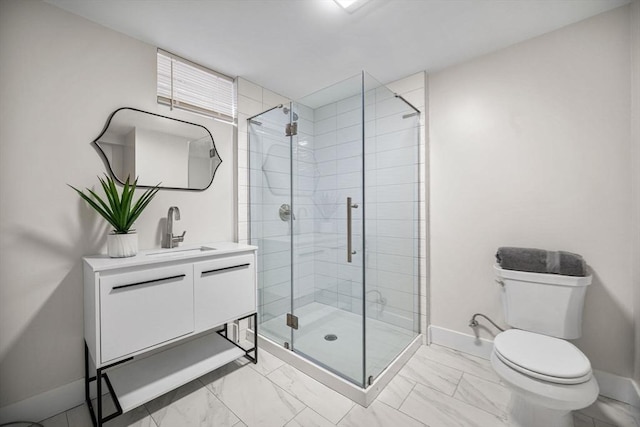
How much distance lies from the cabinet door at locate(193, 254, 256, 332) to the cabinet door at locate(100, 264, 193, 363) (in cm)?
6

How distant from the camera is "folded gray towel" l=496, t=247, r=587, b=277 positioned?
58.7 inches

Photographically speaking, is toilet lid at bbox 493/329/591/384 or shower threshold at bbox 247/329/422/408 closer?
toilet lid at bbox 493/329/591/384

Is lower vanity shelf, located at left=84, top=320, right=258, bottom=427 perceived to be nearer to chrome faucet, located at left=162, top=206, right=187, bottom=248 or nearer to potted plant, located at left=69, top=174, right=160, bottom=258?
potted plant, located at left=69, top=174, right=160, bottom=258

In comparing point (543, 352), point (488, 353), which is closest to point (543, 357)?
point (543, 352)

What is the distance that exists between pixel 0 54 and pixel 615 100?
339 centimetres

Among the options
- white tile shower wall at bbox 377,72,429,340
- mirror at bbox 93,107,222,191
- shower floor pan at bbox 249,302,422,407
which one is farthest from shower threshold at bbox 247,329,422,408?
mirror at bbox 93,107,222,191

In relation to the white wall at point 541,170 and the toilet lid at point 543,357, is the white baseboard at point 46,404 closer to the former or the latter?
the toilet lid at point 543,357

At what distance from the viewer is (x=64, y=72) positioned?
147 centimetres

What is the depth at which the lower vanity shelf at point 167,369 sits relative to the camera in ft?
4.60

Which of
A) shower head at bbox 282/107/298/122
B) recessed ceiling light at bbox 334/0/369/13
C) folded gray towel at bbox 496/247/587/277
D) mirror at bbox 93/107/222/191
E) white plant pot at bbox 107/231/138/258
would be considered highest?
recessed ceiling light at bbox 334/0/369/13

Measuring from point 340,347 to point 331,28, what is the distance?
85.6 inches

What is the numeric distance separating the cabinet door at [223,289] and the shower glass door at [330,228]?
396mm

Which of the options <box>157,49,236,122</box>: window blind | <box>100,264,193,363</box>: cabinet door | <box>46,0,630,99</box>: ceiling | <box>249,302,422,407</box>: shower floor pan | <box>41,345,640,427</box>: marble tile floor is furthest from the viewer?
<box>157,49,236,122</box>: window blind

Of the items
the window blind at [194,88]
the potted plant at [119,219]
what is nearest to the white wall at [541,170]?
the window blind at [194,88]
